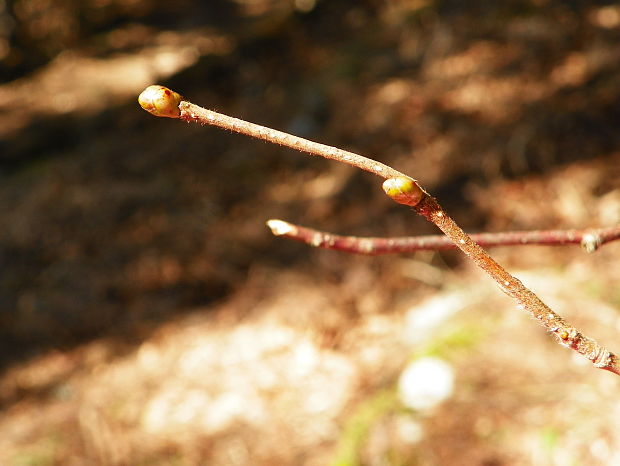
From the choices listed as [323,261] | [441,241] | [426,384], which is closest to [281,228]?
[441,241]

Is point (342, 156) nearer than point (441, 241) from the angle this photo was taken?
Yes

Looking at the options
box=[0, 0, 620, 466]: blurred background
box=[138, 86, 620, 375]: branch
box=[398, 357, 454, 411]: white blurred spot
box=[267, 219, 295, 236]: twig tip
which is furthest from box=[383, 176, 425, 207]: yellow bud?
box=[398, 357, 454, 411]: white blurred spot

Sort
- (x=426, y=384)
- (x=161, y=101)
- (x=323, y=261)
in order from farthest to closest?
(x=323, y=261) < (x=426, y=384) < (x=161, y=101)

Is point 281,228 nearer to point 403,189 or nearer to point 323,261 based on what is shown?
point 403,189

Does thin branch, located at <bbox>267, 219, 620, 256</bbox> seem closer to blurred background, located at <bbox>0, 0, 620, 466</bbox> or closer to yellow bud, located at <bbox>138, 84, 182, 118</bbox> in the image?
yellow bud, located at <bbox>138, 84, 182, 118</bbox>

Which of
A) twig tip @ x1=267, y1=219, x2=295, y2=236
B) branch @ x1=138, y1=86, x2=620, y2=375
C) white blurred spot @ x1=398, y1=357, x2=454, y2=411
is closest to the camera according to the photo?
branch @ x1=138, y1=86, x2=620, y2=375

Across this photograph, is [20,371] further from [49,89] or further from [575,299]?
[49,89]
